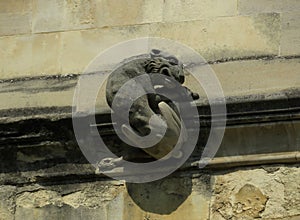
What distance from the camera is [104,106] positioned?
546 cm

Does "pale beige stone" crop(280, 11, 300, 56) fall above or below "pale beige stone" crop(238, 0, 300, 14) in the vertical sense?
below

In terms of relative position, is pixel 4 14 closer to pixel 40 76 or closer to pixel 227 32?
pixel 40 76

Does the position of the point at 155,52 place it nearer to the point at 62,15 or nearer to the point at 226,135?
the point at 226,135

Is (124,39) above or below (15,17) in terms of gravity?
below

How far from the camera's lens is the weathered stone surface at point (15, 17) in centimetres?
587

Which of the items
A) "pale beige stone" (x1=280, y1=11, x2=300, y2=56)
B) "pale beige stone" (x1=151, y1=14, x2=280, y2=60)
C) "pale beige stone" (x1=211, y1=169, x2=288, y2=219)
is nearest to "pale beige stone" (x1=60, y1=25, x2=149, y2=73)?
"pale beige stone" (x1=151, y1=14, x2=280, y2=60)

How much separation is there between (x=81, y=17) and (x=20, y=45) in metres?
0.28

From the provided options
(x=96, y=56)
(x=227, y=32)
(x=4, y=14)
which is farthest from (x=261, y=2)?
(x=4, y=14)

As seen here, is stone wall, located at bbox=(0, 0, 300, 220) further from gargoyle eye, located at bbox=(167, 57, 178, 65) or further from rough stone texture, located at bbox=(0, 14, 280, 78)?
gargoyle eye, located at bbox=(167, 57, 178, 65)

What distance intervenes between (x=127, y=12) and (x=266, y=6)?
582 millimetres

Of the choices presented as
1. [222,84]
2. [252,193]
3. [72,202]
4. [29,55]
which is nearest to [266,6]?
[222,84]

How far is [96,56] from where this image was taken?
5.70 m

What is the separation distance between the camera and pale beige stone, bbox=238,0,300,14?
5.57 m

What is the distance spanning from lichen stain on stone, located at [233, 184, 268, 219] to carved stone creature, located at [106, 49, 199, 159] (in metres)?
0.31
